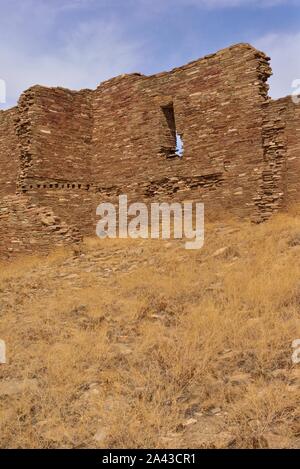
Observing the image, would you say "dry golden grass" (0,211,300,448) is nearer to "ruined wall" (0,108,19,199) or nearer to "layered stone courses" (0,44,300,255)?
"layered stone courses" (0,44,300,255)

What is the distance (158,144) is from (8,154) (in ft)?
22.4

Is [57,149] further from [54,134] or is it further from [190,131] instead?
[190,131]

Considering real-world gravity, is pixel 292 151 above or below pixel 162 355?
above

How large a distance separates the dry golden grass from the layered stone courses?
3.82 metres

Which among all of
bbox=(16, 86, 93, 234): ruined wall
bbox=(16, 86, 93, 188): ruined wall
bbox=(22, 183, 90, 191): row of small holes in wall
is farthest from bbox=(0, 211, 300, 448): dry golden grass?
bbox=(16, 86, 93, 188): ruined wall

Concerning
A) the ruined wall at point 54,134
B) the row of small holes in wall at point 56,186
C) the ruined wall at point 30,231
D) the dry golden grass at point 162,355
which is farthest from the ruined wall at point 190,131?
the dry golden grass at point 162,355

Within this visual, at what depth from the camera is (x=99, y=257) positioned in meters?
14.0

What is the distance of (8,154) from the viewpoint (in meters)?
19.9

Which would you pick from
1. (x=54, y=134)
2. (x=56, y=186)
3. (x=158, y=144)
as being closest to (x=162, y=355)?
(x=158, y=144)

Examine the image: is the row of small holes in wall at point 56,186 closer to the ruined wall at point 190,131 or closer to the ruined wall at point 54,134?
the ruined wall at point 54,134

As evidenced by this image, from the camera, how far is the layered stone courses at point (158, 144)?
1466 cm

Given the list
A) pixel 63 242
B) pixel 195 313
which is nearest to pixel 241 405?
pixel 195 313
